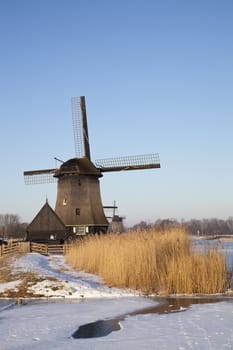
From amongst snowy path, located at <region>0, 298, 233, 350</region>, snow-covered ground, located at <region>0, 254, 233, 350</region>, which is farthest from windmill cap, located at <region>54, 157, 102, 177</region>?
snowy path, located at <region>0, 298, 233, 350</region>

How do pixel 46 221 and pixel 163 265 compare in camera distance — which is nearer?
Result: pixel 163 265

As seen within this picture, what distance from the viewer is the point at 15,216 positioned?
401 feet

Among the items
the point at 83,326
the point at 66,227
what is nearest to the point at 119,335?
the point at 83,326

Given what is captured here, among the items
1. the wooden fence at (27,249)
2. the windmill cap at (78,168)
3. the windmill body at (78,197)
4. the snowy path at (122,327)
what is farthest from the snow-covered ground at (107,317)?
the windmill cap at (78,168)

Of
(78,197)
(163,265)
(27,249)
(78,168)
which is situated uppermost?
(78,168)

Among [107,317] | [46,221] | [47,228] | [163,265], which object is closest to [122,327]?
[107,317]

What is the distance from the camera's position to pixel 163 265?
1067 centimetres

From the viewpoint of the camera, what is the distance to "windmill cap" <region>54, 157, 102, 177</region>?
2736 cm

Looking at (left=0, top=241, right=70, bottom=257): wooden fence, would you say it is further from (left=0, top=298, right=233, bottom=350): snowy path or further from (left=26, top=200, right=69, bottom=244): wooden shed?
(left=0, top=298, right=233, bottom=350): snowy path

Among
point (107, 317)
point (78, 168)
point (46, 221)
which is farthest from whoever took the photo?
point (46, 221)

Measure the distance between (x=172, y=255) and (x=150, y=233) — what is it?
1.36 meters

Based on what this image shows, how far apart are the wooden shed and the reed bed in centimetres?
1481

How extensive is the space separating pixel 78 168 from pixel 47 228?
427 cm

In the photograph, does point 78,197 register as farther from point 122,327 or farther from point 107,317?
point 122,327
